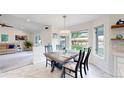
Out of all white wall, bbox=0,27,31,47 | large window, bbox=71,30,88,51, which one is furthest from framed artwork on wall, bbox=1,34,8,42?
large window, bbox=71,30,88,51

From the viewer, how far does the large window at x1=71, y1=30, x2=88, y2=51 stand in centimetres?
373

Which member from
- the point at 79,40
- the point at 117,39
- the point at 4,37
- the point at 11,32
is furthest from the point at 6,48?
the point at 117,39

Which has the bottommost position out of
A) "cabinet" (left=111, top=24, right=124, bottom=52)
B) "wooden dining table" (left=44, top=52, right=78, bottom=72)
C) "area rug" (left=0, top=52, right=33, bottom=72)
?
"area rug" (left=0, top=52, right=33, bottom=72)

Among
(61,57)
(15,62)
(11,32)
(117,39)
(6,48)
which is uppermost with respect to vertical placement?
(11,32)

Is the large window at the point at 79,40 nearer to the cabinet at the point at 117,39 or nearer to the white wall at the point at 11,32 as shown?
the cabinet at the point at 117,39

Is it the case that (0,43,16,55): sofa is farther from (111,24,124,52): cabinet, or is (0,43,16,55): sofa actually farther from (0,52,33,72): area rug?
(111,24,124,52): cabinet

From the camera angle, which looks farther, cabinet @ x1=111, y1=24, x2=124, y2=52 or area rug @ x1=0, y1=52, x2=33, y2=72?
area rug @ x1=0, y1=52, x2=33, y2=72

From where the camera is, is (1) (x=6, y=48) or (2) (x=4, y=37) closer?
(2) (x=4, y=37)

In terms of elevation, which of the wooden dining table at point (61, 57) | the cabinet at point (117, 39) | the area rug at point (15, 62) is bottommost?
the area rug at point (15, 62)

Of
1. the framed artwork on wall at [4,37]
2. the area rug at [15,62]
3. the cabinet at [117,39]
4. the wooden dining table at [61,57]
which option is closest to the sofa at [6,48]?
the framed artwork on wall at [4,37]

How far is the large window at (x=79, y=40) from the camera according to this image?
3733mm

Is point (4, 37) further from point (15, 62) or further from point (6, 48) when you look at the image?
point (15, 62)

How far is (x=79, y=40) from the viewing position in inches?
149
